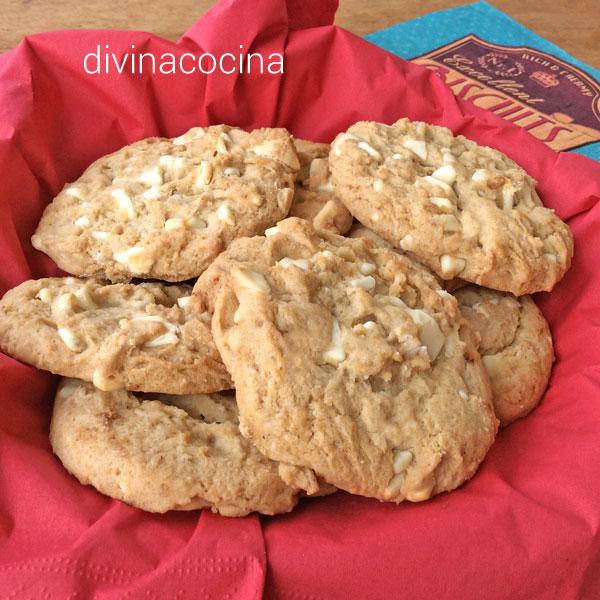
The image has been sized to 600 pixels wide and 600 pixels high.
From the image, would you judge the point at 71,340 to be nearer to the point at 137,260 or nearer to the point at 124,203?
the point at 137,260

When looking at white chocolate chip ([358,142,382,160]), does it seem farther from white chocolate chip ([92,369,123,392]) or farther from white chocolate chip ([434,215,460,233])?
white chocolate chip ([92,369,123,392])

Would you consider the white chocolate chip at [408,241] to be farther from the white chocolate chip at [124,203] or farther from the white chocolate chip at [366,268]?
the white chocolate chip at [124,203]

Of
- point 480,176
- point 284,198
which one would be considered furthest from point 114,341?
point 480,176

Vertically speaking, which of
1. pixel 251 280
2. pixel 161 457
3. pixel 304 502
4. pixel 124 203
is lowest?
pixel 304 502

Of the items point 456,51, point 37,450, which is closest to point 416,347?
point 37,450

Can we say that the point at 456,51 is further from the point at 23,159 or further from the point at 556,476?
the point at 556,476

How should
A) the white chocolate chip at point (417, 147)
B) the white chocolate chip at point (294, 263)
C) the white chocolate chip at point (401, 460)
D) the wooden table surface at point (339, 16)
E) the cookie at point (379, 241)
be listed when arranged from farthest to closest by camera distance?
1. the wooden table surface at point (339, 16)
2. the white chocolate chip at point (417, 147)
3. the cookie at point (379, 241)
4. the white chocolate chip at point (294, 263)
5. the white chocolate chip at point (401, 460)

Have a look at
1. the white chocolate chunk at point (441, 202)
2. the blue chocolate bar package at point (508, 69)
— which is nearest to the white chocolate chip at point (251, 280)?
the white chocolate chunk at point (441, 202)
